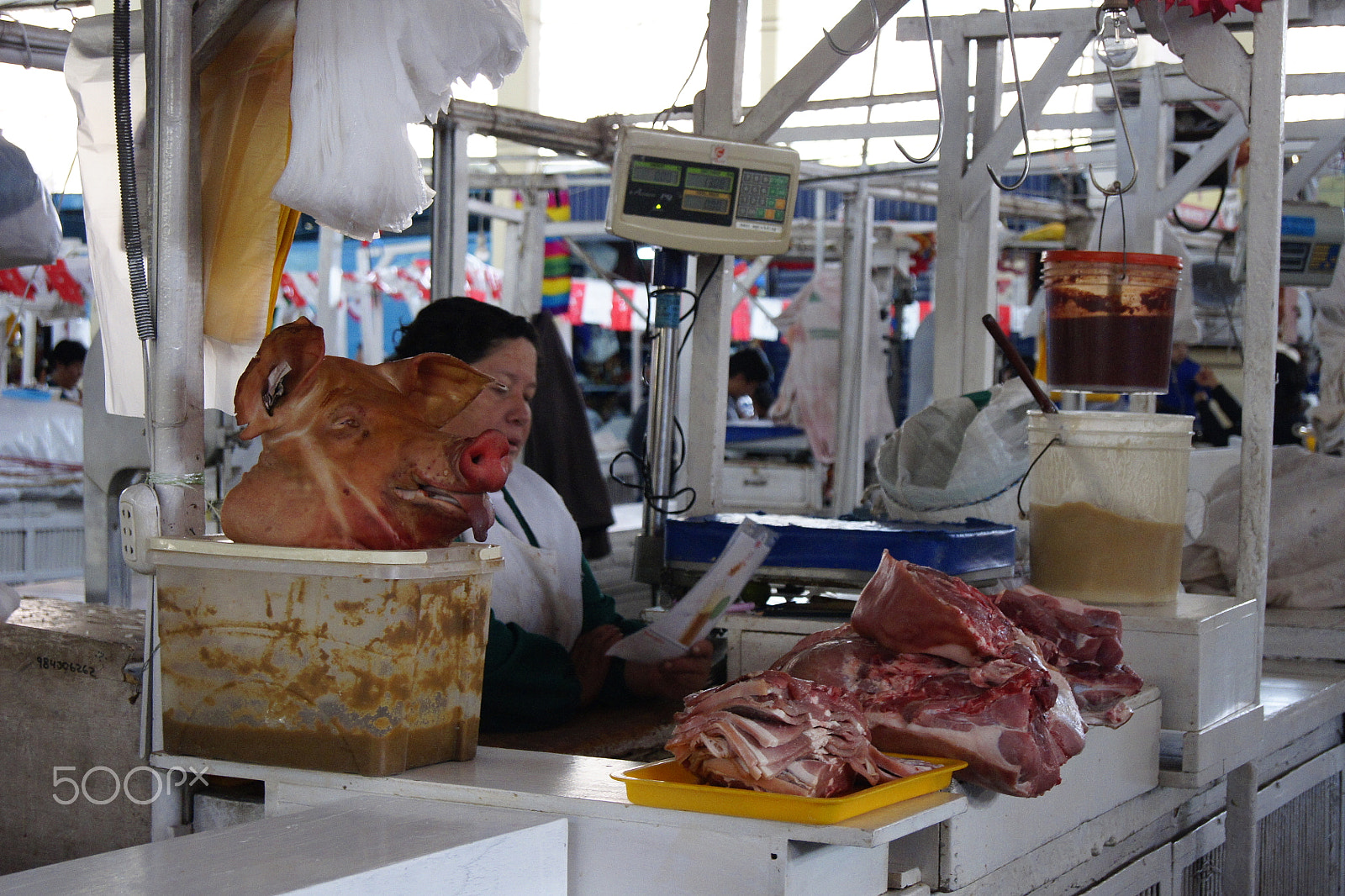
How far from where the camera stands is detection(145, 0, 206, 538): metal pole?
1.75 metres

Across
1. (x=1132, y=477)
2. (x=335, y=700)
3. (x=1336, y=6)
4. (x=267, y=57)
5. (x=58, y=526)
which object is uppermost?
(x=1336, y=6)

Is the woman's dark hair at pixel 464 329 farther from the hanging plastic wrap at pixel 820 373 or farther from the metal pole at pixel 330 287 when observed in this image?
the hanging plastic wrap at pixel 820 373

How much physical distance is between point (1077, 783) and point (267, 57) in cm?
162

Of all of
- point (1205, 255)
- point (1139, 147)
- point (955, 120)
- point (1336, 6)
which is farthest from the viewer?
point (1205, 255)

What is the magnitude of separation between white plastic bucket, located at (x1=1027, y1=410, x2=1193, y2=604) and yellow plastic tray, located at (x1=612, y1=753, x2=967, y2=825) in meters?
1.20

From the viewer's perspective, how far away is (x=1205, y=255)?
385 inches

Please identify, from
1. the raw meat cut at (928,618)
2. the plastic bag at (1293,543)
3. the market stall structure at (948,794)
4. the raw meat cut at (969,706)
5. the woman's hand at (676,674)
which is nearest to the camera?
the market stall structure at (948,794)

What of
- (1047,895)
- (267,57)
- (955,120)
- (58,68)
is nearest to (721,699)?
(1047,895)

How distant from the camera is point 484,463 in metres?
1.62

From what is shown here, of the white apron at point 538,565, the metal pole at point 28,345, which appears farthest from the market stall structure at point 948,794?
the metal pole at point 28,345

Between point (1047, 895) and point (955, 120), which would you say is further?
point (955, 120)

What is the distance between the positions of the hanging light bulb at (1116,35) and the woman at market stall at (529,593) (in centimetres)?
146

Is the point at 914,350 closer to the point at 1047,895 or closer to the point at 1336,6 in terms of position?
the point at 1336,6

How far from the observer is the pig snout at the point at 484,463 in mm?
1609
